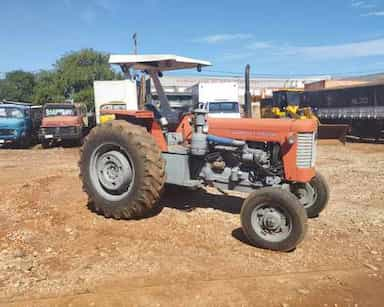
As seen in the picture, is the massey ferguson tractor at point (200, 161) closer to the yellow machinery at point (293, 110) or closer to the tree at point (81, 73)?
the yellow machinery at point (293, 110)

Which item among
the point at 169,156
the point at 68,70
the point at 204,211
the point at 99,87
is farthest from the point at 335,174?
the point at 68,70

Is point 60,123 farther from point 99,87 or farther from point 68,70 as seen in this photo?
point 68,70

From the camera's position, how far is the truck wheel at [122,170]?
4.95 meters

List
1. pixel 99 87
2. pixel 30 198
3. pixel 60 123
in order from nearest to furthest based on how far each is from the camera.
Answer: pixel 30 198 → pixel 60 123 → pixel 99 87

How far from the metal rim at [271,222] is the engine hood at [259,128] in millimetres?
933

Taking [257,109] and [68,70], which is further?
[68,70]

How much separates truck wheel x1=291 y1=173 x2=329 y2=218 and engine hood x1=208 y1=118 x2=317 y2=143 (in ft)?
3.14

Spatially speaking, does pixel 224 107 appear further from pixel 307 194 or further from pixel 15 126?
pixel 307 194

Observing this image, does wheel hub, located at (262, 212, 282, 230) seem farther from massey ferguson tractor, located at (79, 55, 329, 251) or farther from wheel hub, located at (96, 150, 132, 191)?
wheel hub, located at (96, 150, 132, 191)

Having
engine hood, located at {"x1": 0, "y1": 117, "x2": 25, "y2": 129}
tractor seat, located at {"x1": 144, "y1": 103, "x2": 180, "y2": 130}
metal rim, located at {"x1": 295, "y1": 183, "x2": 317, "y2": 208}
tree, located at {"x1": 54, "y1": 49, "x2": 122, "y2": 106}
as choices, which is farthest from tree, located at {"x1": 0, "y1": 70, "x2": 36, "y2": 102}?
metal rim, located at {"x1": 295, "y1": 183, "x2": 317, "y2": 208}

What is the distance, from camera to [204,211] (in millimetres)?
5754

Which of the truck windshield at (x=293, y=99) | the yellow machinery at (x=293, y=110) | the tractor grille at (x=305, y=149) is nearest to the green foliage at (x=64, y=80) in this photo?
the yellow machinery at (x=293, y=110)

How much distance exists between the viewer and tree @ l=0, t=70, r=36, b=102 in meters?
51.5

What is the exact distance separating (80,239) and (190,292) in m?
1.85
